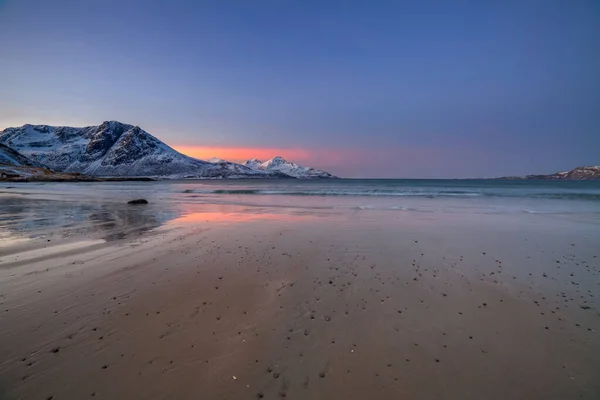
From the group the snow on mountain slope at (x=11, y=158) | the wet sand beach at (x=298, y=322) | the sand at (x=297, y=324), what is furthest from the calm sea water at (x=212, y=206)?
the snow on mountain slope at (x=11, y=158)

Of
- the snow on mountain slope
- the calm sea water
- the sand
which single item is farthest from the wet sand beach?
the snow on mountain slope

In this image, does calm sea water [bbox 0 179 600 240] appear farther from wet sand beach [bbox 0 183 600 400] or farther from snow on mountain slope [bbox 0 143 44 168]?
snow on mountain slope [bbox 0 143 44 168]

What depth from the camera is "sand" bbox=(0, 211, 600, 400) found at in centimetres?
467

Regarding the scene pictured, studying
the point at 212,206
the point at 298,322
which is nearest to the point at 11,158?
the point at 212,206

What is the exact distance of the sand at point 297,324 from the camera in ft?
15.3

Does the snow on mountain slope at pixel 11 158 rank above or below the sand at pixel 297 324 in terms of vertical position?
above

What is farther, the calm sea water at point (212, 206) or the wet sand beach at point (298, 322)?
the calm sea water at point (212, 206)

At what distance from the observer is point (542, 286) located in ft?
28.4

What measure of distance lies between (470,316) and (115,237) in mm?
15604

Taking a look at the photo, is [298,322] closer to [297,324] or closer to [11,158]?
[297,324]

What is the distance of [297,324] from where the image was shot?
6426 mm

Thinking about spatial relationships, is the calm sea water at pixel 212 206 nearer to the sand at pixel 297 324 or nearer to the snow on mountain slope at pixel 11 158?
the sand at pixel 297 324

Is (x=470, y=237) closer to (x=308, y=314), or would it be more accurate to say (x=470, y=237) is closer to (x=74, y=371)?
(x=308, y=314)

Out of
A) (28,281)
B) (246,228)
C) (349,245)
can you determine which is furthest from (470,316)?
(246,228)
